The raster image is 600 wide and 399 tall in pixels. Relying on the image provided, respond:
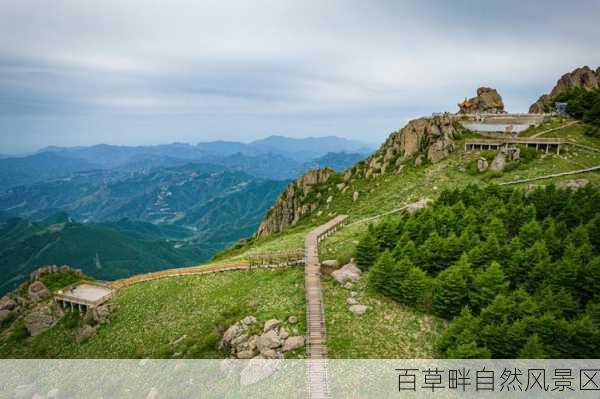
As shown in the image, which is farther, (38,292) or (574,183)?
(38,292)

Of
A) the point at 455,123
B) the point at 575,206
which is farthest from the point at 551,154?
the point at 575,206

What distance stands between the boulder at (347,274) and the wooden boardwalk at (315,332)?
5.33ft

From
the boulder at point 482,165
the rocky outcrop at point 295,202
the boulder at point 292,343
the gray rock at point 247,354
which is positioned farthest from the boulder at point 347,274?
the rocky outcrop at point 295,202

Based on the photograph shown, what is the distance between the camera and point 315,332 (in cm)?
2605

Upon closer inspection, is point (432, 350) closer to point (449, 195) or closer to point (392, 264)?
point (392, 264)

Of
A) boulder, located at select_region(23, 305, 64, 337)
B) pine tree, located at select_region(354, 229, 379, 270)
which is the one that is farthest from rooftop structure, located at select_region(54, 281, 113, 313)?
pine tree, located at select_region(354, 229, 379, 270)

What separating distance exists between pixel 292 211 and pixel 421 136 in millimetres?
33007

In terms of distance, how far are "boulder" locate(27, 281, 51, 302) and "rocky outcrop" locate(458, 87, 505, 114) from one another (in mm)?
94026

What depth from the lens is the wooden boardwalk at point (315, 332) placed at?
21984 mm

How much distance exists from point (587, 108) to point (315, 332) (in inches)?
2814

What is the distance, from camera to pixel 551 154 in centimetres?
5481

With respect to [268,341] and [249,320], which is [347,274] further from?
[268,341]

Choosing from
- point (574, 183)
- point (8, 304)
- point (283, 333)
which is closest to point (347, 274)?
point (283, 333)

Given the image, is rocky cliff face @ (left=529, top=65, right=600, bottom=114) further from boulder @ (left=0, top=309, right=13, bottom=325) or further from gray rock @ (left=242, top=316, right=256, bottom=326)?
boulder @ (left=0, top=309, right=13, bottom=325)
